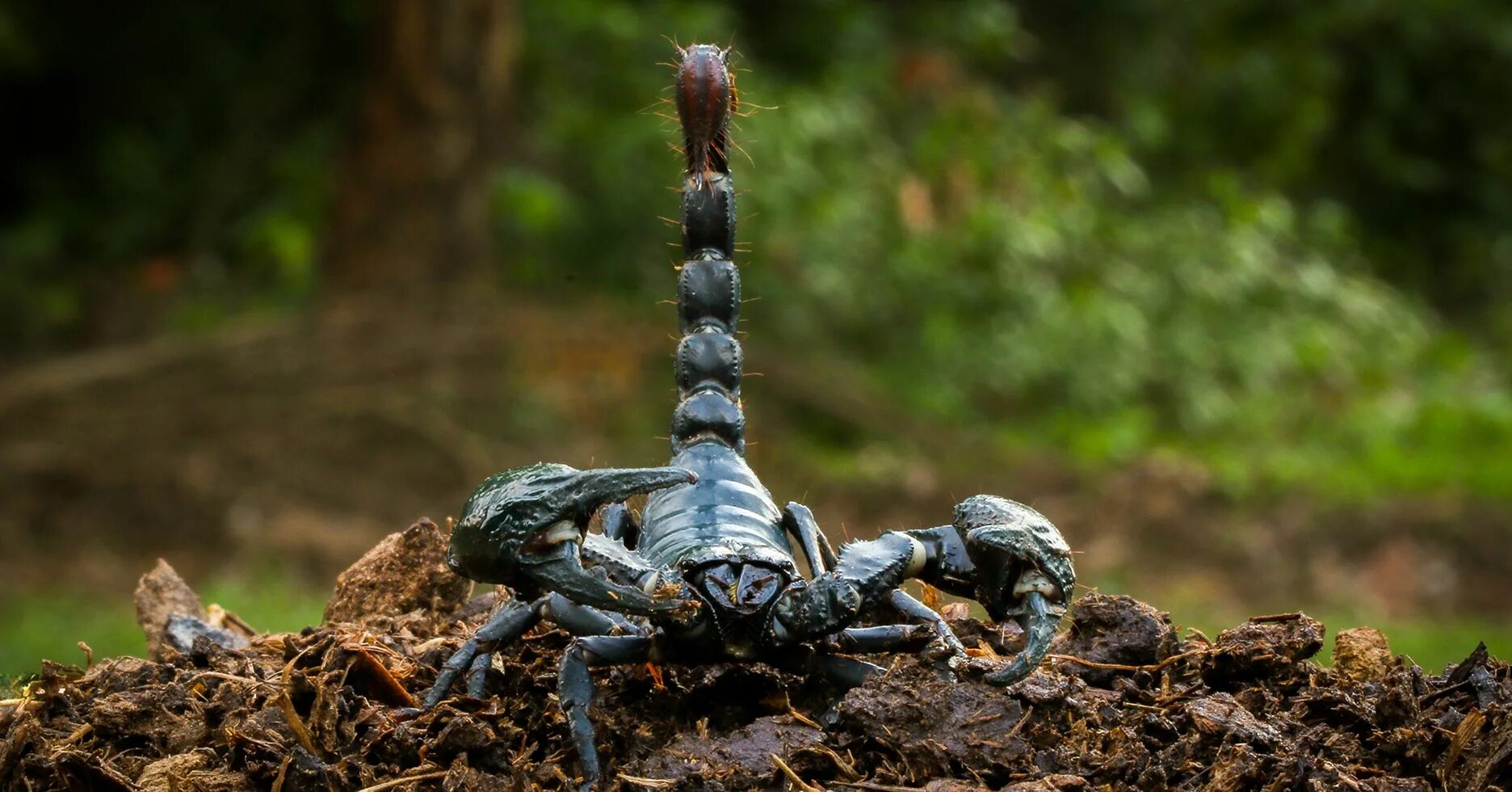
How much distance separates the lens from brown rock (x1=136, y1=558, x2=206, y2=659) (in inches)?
160

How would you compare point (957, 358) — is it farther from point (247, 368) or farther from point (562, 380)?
point (247, 368)

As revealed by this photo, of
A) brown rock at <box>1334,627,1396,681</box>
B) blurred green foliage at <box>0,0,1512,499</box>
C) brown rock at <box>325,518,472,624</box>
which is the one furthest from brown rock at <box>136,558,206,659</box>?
blurred green foliage at <box>0,0,1512,499</box>

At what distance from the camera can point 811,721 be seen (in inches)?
117

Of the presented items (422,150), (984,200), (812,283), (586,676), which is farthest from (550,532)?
(984,200)

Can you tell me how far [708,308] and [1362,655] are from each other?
1.51 meters

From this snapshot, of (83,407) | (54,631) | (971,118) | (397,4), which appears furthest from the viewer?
(971,118)

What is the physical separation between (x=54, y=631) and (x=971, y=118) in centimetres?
936

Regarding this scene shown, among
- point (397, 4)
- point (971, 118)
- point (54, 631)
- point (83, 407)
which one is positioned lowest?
point (54, 631)

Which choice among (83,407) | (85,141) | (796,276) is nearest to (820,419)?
(796,276)

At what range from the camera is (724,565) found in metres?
2.89

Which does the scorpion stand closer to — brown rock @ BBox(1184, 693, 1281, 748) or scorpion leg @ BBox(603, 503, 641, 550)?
scorpion leg @ BBox(603, 503, 641, 550)

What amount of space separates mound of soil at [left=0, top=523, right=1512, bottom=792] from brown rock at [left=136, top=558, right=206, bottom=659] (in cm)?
56

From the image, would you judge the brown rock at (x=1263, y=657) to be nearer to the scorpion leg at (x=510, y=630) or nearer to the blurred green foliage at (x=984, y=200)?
the scorpion leg at (x=510, y=630)

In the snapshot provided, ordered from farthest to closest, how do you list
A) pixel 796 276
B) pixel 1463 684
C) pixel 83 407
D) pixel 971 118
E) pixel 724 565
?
pixel 971 118
pixel 796 276
pixel 83 407
pixel 1463 684
pixel 724 565
